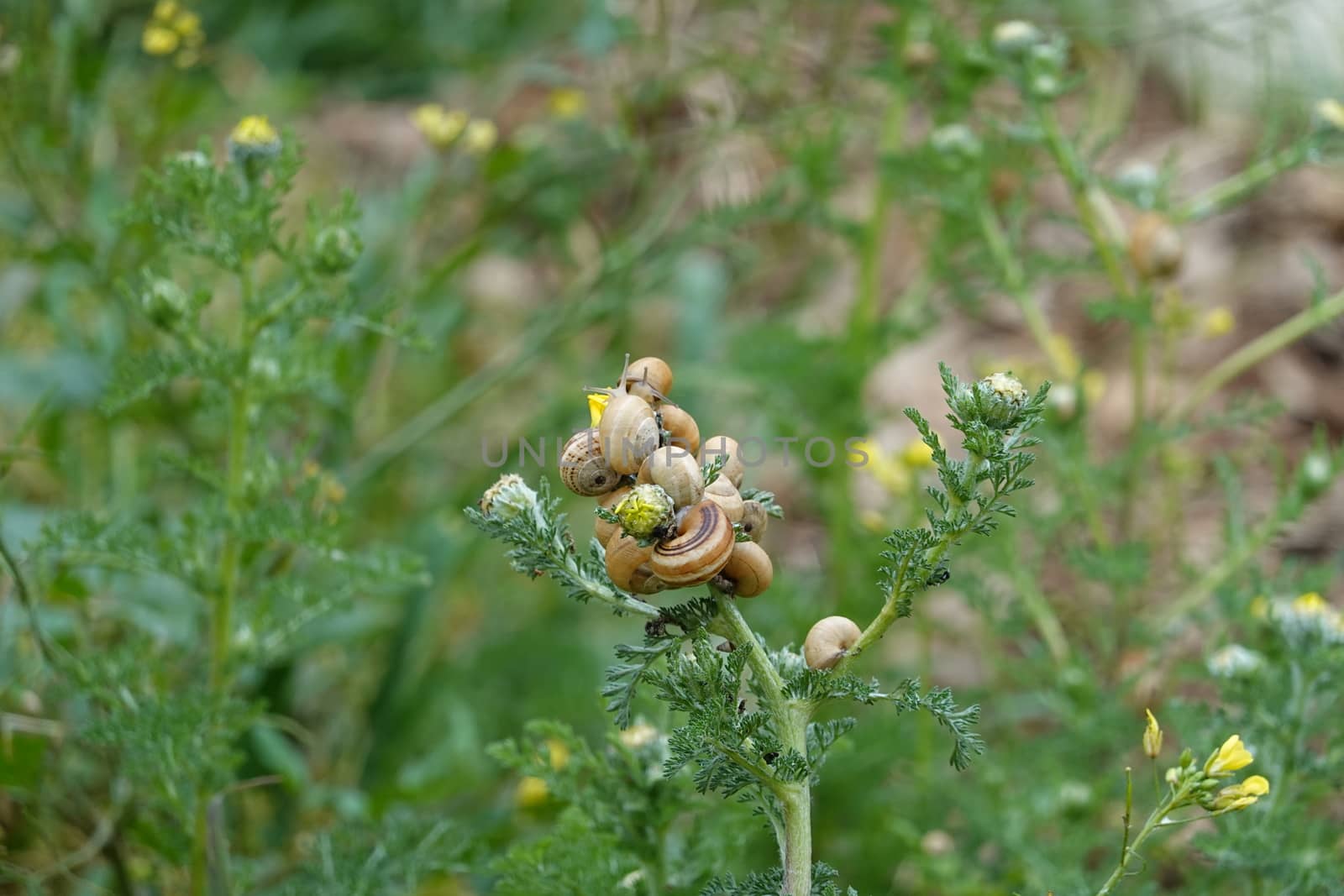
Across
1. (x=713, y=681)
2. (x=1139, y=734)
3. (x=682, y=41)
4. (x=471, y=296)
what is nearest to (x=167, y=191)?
(x=713, y=681)

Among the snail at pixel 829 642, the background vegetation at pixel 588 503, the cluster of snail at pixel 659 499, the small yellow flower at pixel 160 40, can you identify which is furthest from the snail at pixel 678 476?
the small yellow flower at pixel 160 40

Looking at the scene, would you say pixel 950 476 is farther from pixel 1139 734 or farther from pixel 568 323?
pixel 568 323

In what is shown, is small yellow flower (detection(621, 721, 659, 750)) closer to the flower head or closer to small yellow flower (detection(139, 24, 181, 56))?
the flower head

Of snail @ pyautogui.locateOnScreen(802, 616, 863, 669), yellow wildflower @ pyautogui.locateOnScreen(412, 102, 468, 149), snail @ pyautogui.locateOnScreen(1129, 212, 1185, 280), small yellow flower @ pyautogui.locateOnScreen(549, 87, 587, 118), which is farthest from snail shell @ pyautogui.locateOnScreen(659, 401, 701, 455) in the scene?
small yellow flower @ pyautogui.locateOnScreen(549, 87, 587, 118)

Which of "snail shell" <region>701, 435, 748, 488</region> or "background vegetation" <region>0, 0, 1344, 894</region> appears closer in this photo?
"snail shell" <region>701, 435, 748, 488</region>

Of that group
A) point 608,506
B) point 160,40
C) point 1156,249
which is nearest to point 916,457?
point 1156,249

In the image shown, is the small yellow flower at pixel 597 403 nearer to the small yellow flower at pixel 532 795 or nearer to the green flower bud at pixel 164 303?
the green flower bud at pixel 164 303
